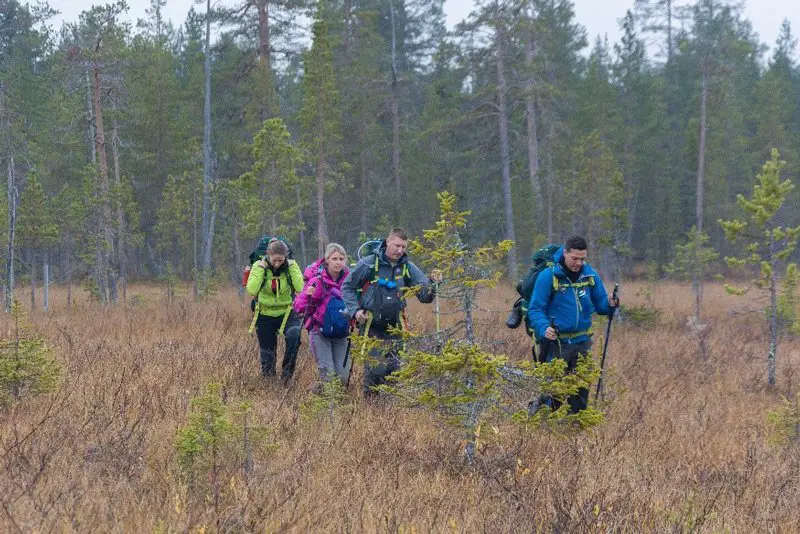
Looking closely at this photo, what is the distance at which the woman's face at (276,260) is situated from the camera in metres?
7.18

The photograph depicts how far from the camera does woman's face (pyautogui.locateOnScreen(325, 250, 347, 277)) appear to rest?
6770mm

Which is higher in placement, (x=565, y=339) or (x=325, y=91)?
(x=325, y=91)

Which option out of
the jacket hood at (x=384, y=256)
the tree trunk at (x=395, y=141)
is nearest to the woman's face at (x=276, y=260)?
the jacket hood at (x=384, y=256)

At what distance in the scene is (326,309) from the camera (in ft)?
22.1

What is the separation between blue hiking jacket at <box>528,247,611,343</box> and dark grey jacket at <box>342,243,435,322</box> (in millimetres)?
1082

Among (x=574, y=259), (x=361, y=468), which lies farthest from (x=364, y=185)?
(x=361, y=468)

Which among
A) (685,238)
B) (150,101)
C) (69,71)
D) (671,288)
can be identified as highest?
(150,101)

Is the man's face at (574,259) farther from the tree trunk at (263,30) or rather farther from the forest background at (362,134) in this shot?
the tree trunk at (263,30)

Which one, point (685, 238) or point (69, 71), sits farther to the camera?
point (685, 238)

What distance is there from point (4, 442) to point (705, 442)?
19.1ft

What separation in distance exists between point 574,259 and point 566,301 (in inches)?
15.5

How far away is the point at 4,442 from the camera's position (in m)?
4.75

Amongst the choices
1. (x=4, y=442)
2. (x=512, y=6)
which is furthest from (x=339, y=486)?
(x=512, y=6)

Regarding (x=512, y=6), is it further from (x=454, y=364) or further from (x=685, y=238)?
(x=454, y=364)
